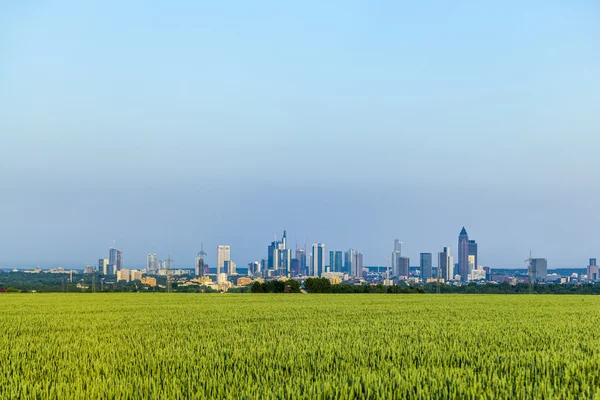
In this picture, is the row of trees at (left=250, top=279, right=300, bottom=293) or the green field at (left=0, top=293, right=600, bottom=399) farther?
the row of trees at (left=250, top=279, right=300, bottom=293)

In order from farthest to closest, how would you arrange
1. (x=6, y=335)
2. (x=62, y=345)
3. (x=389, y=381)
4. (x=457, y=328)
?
(x=457, y=328), (x=6, y=335), (x=62, y=345), (x=389, y=381)

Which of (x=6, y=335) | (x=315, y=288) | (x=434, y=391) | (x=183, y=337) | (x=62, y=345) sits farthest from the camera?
(x=315, y=288)

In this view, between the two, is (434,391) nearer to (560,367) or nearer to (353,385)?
(353,385)

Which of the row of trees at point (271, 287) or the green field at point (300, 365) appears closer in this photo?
the green field at point (300, 365)

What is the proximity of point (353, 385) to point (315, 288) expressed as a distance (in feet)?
342

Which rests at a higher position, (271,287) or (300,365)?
(300,365)

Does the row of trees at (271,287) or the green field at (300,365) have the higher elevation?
the green field at (300,365)

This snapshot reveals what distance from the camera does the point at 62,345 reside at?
14.8 metres

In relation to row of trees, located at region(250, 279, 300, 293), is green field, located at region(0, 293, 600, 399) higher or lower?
higher

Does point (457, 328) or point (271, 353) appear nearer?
point (271, 353)

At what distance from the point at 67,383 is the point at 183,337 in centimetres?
763

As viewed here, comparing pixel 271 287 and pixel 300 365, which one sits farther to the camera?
pixel 271 287

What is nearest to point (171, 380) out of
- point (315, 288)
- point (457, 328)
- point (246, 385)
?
point (246, 385)

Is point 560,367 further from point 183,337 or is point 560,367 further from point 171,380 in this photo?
point 183,337
